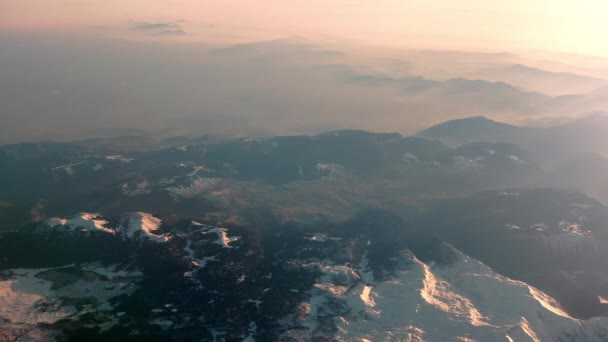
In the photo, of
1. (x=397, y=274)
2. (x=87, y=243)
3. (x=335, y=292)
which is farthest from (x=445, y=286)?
(x=87, y=243)

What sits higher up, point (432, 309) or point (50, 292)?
point (432, 309)

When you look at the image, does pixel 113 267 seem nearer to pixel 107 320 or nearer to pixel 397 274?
pixel 107 320

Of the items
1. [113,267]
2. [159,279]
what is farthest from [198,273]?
[113,267]

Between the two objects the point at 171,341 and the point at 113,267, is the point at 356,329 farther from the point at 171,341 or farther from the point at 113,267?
the point at 113,267

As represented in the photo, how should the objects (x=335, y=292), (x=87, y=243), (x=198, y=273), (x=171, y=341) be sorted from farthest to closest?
(x=87, y=243) < (x=198, y=273) < (x=335, y=292) < (x=171, y=341)

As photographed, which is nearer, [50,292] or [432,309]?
[432,309]

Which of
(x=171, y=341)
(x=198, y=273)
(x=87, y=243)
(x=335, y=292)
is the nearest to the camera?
(x=171, y=341)

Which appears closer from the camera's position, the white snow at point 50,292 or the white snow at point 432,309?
the white snow at point 432,309

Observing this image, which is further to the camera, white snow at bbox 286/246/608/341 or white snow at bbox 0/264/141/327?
white snow at bbox 0/264/141/327

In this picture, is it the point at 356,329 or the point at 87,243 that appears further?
the point at 87,243
